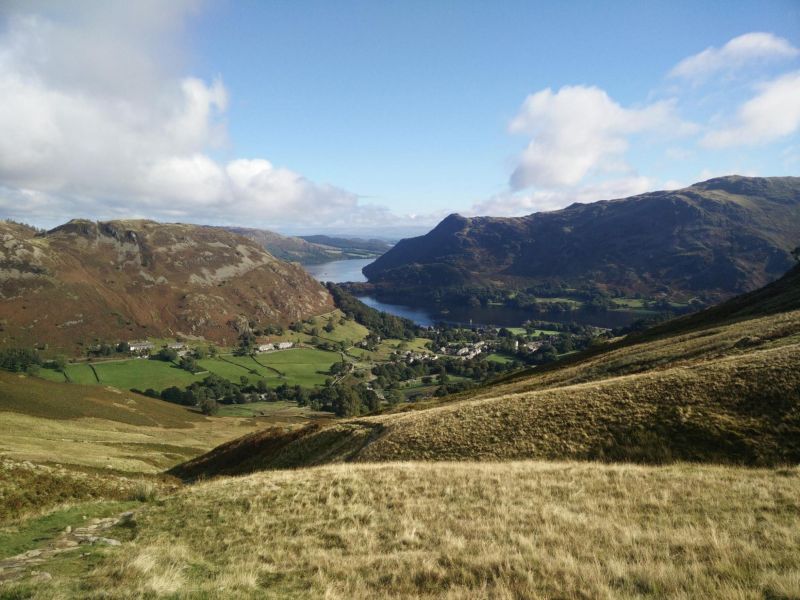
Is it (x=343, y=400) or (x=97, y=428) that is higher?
(x=97, y=428)

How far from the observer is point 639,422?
23812 millimetres

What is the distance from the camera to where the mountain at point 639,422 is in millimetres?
20734

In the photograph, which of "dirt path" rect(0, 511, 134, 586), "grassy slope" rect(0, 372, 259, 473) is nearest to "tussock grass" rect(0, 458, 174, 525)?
"dirt path" rect(0, 511, 134, 586)

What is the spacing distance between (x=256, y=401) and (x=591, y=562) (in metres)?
165

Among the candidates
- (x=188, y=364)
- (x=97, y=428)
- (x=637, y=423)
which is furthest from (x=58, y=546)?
(x=188, y=364)

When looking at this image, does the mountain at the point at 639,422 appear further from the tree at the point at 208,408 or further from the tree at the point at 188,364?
the tree at the point at 188,364

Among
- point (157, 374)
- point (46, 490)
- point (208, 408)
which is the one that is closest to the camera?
point (46, 490)

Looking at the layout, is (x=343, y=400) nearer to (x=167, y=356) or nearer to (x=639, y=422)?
(x=167, y=356)

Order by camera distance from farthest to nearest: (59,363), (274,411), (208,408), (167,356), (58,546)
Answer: (167,356), (59,363), (274,411), (208,408), (58,546)

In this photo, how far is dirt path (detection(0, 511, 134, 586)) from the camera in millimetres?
10766

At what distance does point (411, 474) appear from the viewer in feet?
67.7

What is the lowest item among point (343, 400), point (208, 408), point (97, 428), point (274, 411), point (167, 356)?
point (274, 411)

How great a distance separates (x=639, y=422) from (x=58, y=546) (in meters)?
26.4

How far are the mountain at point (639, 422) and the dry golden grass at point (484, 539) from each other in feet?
13.2
